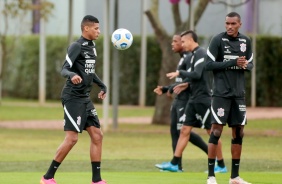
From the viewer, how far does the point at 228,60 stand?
45.9ft

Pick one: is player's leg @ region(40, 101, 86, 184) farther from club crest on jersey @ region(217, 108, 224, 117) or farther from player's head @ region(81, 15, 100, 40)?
club crest on jersey @ region(217, 108, 224, 117)

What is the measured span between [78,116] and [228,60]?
2260mm

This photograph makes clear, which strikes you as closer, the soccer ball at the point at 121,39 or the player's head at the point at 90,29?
the player's head at the point at 90,29

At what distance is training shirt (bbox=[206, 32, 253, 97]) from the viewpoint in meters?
14.1

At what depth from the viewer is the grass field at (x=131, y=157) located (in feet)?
50.5

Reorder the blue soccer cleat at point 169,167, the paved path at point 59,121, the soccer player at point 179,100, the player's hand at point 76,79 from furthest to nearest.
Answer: the paved path at point 59,121 < the soccer player at point 179,100 < the blue soccer cleat at point 169,167 < the player's hand at point 76,79

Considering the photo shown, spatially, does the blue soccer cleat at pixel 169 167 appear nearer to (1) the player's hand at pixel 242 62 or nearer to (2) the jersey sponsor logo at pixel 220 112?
(2) the jersey sponsor logo at pixel 220 112

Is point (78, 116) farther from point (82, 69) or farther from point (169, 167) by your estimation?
point (169, 167)

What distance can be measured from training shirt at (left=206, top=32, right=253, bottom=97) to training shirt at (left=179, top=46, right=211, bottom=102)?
2.82 m

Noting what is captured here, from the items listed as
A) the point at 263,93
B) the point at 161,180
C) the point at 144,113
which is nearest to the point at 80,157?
the point at 161,180

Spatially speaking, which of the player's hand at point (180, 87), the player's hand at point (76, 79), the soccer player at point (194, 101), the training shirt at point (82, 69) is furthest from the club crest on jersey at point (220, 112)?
the player's hand at point (180, 87)

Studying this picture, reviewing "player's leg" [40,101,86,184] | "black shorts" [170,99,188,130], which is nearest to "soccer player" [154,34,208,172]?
"black shorts" [170,99,188,130]

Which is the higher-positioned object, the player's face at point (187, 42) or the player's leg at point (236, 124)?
the player's face at point (187, 42)

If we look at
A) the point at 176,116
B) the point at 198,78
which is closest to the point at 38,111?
the point at 176,116
